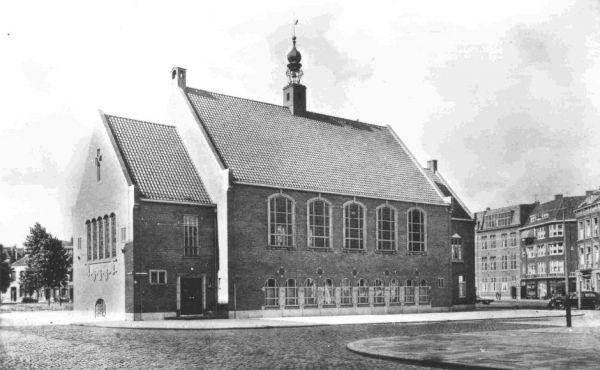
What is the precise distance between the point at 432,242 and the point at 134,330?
26.4 metres

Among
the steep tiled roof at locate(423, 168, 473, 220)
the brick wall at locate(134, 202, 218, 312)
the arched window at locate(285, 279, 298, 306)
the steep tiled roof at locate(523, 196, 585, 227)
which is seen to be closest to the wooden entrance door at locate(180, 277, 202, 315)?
the brick wall at locate(134, 202, 218, 312)

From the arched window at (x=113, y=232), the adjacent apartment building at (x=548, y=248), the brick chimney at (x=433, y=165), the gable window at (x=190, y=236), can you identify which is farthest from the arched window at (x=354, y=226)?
the adjacent apartment building at (x=548, y=248)

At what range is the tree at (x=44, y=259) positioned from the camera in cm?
6662

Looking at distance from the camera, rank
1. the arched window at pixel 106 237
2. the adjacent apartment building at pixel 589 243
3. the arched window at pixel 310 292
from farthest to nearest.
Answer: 1. the adjacent apartment building at pixel 589 243
2. the arched window at pixel 310 292
3. the arched window at pixel 106 237

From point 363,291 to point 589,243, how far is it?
43.1 m

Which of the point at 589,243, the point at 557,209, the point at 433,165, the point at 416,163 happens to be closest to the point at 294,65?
the point at 416,163

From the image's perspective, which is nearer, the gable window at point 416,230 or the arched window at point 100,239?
the arched window at point 100,239

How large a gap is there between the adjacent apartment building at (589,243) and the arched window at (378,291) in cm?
3696

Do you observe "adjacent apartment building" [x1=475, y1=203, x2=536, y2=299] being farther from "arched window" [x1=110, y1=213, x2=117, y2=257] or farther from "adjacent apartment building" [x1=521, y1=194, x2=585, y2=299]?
"arched window" [x1=110, y1=213, x2=117, y2=257]

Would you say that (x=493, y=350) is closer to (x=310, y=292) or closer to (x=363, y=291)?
(x=310, y=292)

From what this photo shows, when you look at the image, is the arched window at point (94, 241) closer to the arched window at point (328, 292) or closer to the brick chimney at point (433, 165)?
the arched window at point (328, 292)

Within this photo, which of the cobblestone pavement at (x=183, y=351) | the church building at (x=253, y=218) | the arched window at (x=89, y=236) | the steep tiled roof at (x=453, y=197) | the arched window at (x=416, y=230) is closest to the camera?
the cobblestone pavement at (x=183, y=351)

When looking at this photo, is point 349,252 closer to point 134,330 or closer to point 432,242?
point 432,242

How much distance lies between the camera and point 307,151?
44094mm
